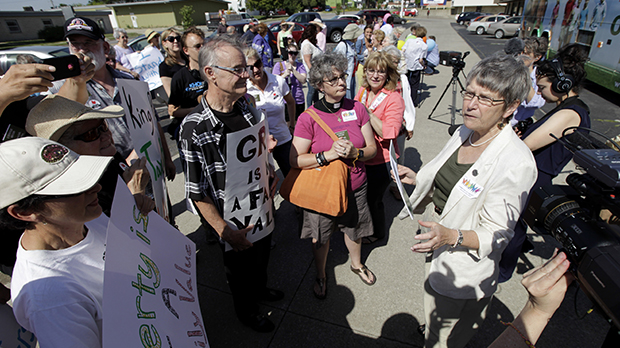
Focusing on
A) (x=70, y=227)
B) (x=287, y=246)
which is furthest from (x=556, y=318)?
(x=70, y=227)

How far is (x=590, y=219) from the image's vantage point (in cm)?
105

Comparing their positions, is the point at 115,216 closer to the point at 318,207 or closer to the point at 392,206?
the point at 318,207

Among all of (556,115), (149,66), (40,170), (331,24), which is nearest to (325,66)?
(556,115)

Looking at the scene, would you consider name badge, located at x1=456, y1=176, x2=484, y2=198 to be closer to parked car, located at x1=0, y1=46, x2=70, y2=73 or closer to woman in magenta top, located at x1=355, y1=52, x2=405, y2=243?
woman in magenta top, located at x1=355, y1=52, x2=405, y2=243

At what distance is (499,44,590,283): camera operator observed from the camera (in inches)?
81.7

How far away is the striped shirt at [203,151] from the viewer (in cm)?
170

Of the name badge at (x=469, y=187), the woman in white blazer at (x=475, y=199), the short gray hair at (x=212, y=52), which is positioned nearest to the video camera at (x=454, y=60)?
the woman in white blazer at (x=475, y=199)

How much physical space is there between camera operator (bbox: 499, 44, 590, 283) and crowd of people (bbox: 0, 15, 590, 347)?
10mm

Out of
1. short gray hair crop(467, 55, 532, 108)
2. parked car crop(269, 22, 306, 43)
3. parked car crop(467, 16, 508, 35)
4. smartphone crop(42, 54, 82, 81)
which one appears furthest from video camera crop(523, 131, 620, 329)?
parked car crop(467, 16, 508, 35)

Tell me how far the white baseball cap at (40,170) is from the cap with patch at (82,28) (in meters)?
1.66

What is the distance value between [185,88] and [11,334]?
8.66 feet

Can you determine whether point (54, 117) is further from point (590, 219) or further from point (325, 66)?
point (590, 219)

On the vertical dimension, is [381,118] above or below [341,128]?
below

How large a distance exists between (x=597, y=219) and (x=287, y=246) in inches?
101
